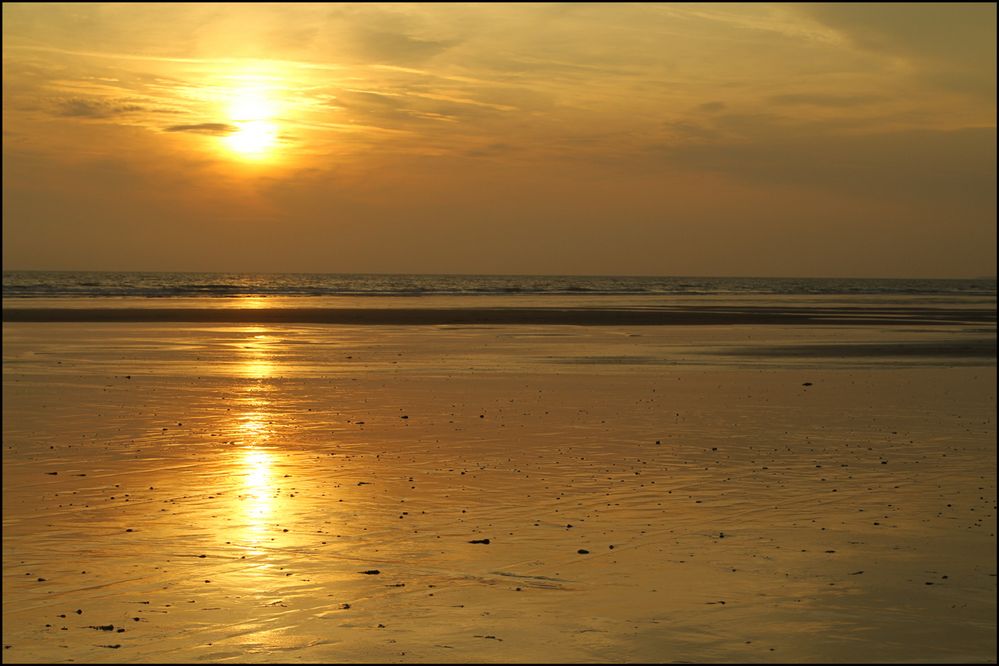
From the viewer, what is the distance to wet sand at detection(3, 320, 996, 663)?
26.7 ft

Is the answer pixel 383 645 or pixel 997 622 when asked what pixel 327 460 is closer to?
pixel 383 645

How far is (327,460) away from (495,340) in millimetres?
25627

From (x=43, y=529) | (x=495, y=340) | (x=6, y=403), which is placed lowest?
(x=43, y=529)

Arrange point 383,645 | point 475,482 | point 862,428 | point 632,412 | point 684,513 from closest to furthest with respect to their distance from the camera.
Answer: point 383,645 → point 684,513 → point 475,482 → point 862,428 → point 632,412

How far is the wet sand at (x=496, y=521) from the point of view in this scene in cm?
812

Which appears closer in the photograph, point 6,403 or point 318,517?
point 318,517

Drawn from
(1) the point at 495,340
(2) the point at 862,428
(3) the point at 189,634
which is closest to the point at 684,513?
(3) the point at 189,634

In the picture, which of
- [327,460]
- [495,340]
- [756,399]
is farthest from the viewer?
[495,340]

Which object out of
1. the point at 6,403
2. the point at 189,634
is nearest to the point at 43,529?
the point at 189,634

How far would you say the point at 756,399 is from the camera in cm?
2283

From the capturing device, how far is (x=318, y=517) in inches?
461

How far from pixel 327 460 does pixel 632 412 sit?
7065 millimetres

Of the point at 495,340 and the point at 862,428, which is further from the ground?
the point at 495,340

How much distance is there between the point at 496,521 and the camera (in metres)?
11.6
